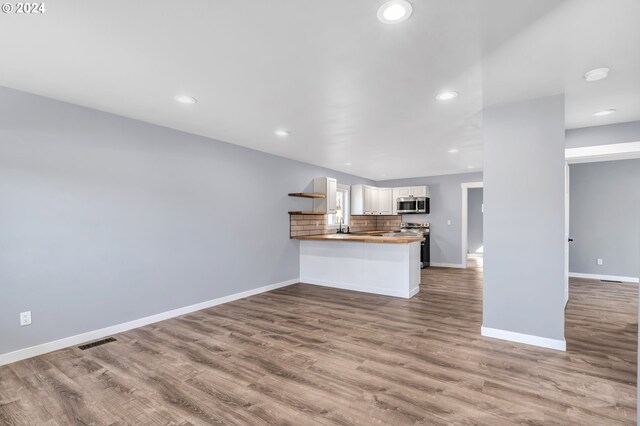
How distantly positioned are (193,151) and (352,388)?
3.47 meters

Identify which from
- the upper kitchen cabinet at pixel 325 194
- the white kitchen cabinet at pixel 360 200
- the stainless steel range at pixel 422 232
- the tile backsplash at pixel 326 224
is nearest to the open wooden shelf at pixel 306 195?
the upper kitchen cabinet at pixel 325 194

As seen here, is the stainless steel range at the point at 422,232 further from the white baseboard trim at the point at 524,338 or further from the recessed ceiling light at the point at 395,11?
the recessed ceiling light at the point at 395,11

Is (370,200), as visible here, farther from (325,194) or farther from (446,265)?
(446,265)

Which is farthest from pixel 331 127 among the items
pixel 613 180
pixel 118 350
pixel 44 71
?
pixel 613 180

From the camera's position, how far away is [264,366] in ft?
8.25

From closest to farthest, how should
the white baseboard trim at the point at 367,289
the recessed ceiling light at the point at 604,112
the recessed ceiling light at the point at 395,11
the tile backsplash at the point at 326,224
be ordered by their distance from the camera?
the recessed ceiling light at the point at 395,11 < the recessed ceiling light at the point at 604,112 < the white baseboard trim at the point at 367,289 < the tile backsplash at the point at 326,224

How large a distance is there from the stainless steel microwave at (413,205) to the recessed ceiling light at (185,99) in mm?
6209

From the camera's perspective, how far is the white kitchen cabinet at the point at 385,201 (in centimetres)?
825

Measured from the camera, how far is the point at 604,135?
3.58 metres

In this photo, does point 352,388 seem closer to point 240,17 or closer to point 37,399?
point 37,399

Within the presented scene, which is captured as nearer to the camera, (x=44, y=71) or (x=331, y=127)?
(x=44, y=71)

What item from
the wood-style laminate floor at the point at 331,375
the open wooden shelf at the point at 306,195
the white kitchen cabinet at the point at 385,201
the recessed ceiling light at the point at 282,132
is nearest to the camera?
the wood-style laminate floor at the point at 331,375

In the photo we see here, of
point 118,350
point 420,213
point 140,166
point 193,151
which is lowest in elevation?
point 118,350

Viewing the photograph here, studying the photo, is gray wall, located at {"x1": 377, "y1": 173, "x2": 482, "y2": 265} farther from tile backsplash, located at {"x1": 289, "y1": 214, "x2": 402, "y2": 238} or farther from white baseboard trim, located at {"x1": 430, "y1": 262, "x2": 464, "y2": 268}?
tile backsplash, located at {"x1": 289, "y1": 214, "x2": 402, "y2": 238}
